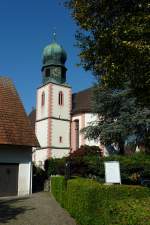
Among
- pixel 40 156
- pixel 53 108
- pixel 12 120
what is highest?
pixel 53 108

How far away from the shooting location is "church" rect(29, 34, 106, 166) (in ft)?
151

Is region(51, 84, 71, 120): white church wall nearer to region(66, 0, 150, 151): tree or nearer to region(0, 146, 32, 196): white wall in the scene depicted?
region(0, 146, 32, 196): white wall

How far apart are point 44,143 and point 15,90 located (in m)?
18.4

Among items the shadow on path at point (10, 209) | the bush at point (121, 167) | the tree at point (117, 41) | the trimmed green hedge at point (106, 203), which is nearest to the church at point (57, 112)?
the bush at point (121, 167)

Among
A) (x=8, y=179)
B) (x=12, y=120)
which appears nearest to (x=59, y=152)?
(x=12, y=120)

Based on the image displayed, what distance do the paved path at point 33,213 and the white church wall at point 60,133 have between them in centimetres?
2482

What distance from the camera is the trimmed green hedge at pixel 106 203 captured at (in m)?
7.53

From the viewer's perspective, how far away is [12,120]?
84.1 ft

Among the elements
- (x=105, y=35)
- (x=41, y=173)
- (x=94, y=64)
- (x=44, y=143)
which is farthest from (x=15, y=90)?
(x=44, y=143)

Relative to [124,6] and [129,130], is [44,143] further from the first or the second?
[124,6]

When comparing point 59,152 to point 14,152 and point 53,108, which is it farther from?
point 14,152

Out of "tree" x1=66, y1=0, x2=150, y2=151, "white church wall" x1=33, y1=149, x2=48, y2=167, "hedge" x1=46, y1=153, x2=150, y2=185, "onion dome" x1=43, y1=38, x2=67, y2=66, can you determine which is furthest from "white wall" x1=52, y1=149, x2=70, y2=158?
"tree" x1=66, y1=0, x2=150, y2=151

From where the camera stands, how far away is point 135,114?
33.0 m

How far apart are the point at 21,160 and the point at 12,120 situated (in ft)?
9.52
